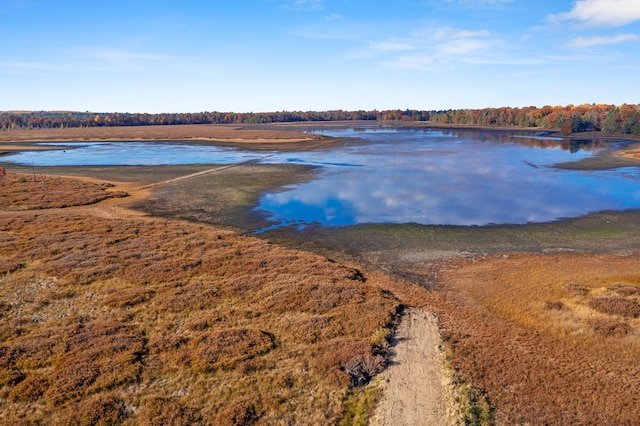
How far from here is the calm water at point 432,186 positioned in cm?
4772

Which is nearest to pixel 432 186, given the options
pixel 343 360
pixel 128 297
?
pixel 343 360

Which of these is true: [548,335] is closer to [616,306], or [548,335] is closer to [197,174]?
[616,306]

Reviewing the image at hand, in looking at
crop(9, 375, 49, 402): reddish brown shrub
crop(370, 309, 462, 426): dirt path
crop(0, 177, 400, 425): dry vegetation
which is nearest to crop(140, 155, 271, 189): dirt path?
crop(0, 177, 400, 425): dry vegetation

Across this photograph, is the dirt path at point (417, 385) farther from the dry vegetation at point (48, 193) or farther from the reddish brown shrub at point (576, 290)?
the dry vegetation at point (48, 193)

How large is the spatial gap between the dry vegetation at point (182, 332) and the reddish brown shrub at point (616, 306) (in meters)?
11.5

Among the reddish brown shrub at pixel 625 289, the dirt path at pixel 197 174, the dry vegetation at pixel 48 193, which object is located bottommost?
the reddish brown shrub at pixel 625 289

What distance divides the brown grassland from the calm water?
662 centimetres

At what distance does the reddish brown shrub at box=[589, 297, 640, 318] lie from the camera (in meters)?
23.0

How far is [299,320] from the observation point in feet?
75.0

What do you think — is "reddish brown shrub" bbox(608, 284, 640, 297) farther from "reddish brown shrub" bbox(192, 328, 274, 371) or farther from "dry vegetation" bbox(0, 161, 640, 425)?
"reddish brown shrub" bbox(192, 328, 274, 371)

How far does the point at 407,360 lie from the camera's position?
19344 millimetres

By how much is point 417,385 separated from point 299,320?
25.0 feet

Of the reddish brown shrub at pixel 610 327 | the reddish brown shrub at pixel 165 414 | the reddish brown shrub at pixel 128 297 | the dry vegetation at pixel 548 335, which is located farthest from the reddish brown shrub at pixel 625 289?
the reddish brown shrub at pixel 128 297

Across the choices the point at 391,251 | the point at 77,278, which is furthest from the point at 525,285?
the point at 77,278
